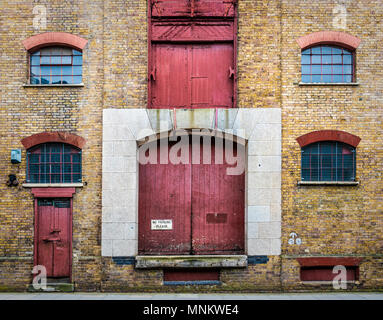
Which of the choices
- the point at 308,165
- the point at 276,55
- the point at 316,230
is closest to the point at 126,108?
the point at 276,55

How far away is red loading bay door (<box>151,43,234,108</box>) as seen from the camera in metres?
10.4

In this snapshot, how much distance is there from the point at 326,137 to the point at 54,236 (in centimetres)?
818

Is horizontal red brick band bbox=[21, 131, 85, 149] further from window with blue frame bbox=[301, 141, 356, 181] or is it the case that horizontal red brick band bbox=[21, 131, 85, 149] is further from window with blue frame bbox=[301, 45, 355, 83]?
window with blue frame bbox=[301, 45, 355, 83]

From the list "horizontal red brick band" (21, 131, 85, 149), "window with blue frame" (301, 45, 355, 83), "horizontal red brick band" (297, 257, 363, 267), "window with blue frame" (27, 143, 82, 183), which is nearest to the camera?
"horizontal red brick band" (297, 257, 363, 267)

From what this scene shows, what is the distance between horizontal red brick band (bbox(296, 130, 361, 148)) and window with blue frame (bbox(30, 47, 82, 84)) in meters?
6.68

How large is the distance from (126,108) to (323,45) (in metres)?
6.00

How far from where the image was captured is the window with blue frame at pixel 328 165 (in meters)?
10.3

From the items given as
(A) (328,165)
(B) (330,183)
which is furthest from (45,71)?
(B) (330,183)

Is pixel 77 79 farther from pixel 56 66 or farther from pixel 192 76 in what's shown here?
pixel 192 76

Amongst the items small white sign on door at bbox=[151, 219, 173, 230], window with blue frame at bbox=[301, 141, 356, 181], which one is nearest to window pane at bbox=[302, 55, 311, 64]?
window with blue frame at bbox=[301, 141, 356, 181]

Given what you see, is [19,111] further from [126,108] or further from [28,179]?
[126,108]

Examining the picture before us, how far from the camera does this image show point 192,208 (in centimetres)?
1040

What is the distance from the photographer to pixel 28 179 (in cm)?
1032

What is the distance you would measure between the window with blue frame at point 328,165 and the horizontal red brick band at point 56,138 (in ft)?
21.0
